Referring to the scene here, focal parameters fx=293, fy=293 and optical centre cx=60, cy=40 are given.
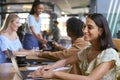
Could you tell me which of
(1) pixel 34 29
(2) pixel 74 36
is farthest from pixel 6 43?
(1) pixel 34 29

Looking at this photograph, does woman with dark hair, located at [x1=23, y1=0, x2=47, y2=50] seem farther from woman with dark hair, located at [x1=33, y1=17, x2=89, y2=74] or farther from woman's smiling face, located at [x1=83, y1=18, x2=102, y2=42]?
woman's smiling face, located at [x1=83, y1=18, x2=102, y2=42]

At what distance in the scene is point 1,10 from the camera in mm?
A: 13383

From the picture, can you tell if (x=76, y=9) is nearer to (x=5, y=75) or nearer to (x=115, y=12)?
(x=115, y=12)

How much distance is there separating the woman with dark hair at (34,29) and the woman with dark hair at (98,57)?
2472 mm

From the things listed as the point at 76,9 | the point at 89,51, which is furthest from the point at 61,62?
the point at 76,9

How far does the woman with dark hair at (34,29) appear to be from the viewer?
460 centimetres

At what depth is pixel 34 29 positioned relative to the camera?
4.66 metres

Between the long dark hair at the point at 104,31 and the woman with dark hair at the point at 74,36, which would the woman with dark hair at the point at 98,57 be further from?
the woman with dark hair at the point at 74,36

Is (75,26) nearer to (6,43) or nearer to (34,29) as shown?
(6,43)

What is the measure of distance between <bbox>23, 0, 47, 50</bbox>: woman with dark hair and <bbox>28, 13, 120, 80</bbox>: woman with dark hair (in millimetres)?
2472

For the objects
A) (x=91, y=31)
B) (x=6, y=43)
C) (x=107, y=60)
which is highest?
(x=91, y=31)

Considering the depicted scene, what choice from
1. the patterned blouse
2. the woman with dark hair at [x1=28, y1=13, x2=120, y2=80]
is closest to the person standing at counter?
the woman with dark hair at [x1=28, y1=13, x2=120, y2=80]

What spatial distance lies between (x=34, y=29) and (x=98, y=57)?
2.83 metres

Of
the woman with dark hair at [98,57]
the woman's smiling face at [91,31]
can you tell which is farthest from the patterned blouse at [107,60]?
the woman's smiling face at [91,31]
